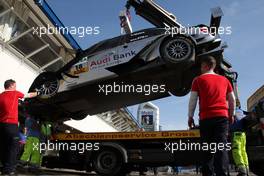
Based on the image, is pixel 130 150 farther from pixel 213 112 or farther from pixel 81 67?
pixel 213 112

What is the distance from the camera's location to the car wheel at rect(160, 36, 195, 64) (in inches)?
356

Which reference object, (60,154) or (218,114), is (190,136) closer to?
(60,154)

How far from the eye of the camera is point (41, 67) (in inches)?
706

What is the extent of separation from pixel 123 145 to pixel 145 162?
2.13ft

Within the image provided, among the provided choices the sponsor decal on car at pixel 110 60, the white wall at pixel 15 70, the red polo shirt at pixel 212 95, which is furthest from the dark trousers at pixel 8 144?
the white wall at pixel 15 70

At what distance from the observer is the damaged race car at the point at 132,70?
9266 millimetres

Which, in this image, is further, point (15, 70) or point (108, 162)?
point (15, 70)

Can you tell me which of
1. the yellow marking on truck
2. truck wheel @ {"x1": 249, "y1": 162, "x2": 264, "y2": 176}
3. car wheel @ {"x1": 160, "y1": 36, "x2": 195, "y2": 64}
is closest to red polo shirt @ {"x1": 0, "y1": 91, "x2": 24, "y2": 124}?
the yellow marking on truck

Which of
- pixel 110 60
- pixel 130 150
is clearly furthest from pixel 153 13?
pixel 130 150

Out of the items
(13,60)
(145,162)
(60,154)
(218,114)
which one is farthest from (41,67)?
(218,114)

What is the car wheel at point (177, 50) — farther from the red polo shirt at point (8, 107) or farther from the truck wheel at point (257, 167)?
the red polo shirt at point (8, 107)

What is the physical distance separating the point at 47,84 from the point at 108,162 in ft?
9.26

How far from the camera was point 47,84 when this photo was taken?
10711 millimetres

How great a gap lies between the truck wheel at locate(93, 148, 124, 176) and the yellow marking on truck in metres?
0.34
